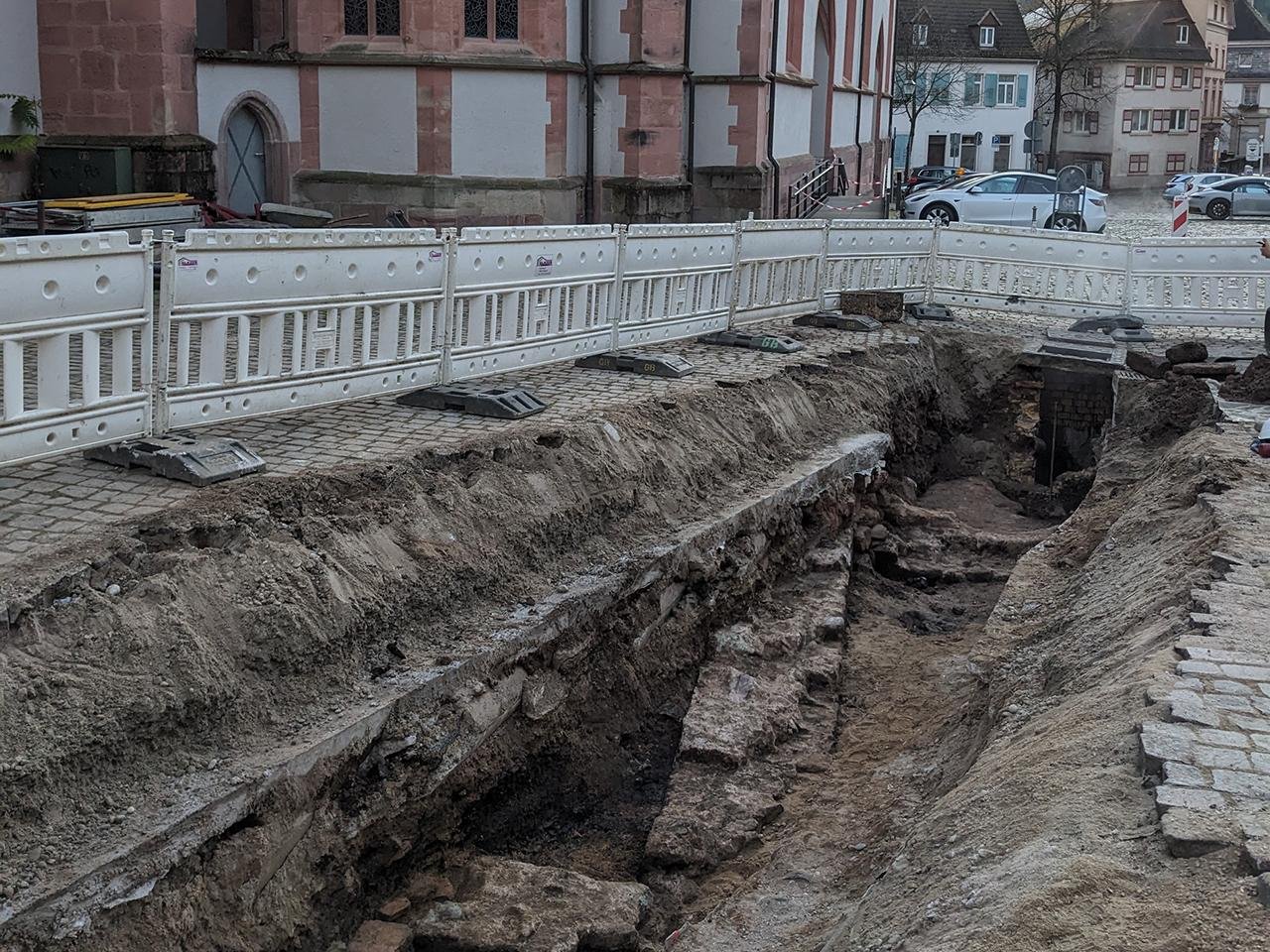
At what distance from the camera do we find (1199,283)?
1666 centimetres

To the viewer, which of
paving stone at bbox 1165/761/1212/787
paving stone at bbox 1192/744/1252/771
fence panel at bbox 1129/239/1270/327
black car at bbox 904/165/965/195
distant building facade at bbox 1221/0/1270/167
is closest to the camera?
paving stone at bbox 1165/761/1212/787

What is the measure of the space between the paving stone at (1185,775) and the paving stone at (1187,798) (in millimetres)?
34

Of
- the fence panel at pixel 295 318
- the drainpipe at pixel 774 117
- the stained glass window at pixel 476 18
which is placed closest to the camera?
the fence panel at pixel 295 318

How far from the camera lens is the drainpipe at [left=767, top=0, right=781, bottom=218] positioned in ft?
78.6

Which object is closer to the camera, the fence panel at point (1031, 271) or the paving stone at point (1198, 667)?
the paving stone at point (1198, 667)

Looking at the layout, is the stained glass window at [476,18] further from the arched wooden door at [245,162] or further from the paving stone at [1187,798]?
the paving stone at [1187,798]

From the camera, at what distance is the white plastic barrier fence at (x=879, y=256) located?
52.5ft

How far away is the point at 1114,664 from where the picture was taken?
20.3 ft

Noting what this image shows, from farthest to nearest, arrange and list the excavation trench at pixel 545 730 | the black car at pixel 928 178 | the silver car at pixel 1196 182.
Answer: the silver car at pixel 1196 182 < the black car at pixel 928 178 < the excavation trench at pixel 545 730

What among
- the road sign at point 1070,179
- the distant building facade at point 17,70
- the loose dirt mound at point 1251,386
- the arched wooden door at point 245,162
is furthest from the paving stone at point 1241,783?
the road sign at point 1070,179

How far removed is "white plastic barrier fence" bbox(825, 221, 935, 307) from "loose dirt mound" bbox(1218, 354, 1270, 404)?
4.69m

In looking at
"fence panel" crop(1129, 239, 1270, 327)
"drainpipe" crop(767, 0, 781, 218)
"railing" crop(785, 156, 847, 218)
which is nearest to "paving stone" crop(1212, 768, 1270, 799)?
"fence panel" crop(1129, 239, 1270, 327)

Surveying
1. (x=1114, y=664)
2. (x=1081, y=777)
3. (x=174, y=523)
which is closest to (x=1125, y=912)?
(x=1081, y=777)

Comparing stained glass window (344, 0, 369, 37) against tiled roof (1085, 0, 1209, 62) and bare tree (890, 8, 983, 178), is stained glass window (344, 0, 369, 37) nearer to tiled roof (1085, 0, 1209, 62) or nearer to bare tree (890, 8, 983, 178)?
bare tree (890, 8, 983, 178)
